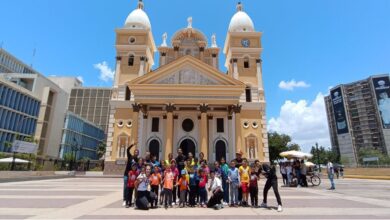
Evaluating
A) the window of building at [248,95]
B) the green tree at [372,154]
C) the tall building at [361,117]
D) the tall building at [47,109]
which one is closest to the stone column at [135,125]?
the window of building at [248,95]

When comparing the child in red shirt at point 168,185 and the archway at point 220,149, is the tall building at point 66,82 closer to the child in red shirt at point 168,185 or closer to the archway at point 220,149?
the archway at point 220,149

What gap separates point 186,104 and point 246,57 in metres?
13.4

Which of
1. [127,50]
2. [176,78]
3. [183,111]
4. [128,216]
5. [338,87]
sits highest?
[338,87]

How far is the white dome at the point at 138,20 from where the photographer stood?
123 feet

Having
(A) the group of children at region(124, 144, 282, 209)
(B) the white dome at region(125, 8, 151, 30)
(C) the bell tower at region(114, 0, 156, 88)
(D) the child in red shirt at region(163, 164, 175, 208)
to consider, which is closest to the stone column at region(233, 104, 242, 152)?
(C) the bell tower at region(114, 0, 156, 88)

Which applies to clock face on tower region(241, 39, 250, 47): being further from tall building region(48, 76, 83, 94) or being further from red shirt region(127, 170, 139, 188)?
tall building region(48, 76, 83, 94)

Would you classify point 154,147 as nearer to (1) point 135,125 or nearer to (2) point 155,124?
(2) point 155,124

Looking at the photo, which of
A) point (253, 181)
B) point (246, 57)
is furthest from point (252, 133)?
point (253, 181)

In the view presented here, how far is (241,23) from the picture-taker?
1508 inches

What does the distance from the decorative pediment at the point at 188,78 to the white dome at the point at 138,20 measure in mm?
11865

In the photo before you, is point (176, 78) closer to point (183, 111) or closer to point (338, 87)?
point (183, 111)

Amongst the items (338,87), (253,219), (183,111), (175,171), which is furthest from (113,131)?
(338,87)

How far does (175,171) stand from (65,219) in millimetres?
3747

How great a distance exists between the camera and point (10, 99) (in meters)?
47.4
